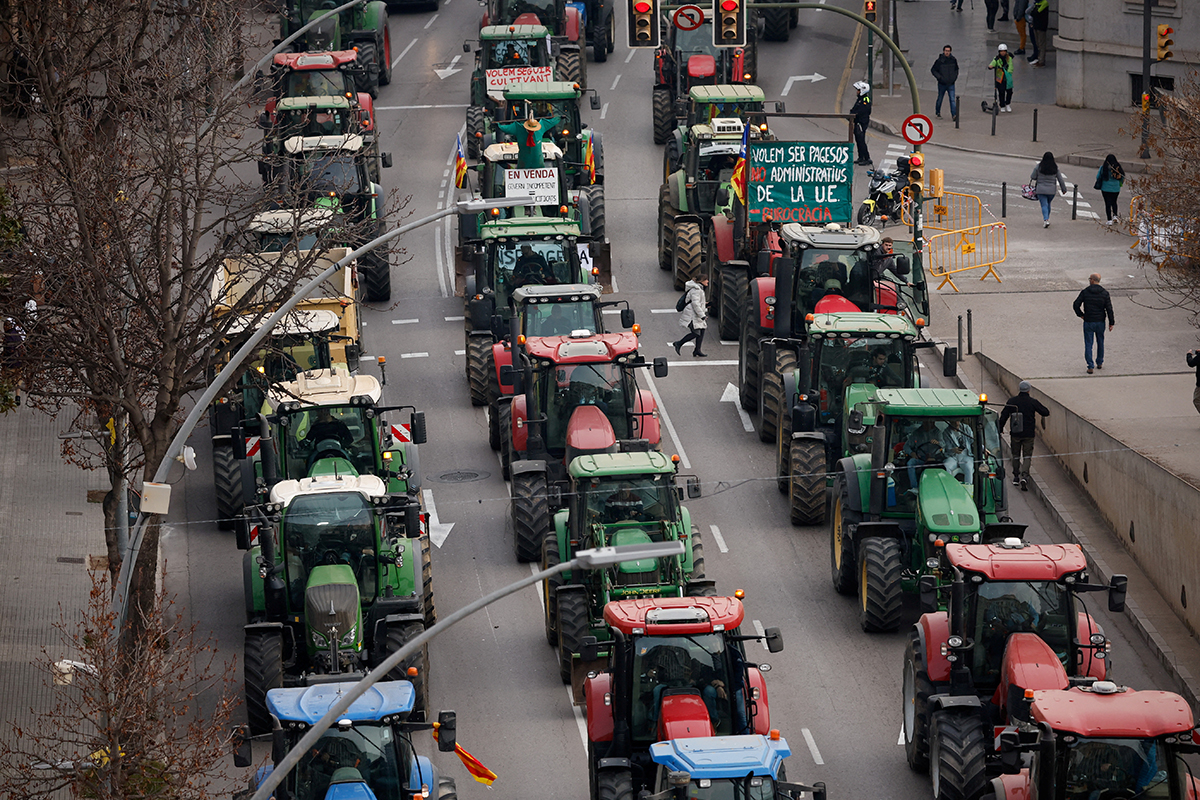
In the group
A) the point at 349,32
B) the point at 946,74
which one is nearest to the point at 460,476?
the point at 349,32

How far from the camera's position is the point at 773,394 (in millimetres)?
29703

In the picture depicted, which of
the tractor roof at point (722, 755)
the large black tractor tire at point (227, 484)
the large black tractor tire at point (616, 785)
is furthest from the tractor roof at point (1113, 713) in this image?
the large black tractor tire at point (227, 484)

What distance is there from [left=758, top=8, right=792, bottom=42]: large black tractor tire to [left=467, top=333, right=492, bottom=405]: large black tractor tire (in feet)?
82.7

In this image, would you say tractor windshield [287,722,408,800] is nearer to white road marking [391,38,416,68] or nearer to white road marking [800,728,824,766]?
white road marking [800,728,824,766]

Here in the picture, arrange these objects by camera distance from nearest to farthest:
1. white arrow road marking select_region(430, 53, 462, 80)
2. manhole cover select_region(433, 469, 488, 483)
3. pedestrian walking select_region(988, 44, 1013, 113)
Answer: manhole cover select_region(433, 469, 488, 483) < pedestrian walking select_region(988, 44, 1013, 113) < white arrow road marking select_region(430, 53, 462, 80)

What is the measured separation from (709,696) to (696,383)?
48.0 ft

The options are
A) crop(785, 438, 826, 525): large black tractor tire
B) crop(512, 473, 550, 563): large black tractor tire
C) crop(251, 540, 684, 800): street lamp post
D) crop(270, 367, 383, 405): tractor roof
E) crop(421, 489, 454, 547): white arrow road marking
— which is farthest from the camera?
crop(421, 489, 454, 547): white arrow road marking

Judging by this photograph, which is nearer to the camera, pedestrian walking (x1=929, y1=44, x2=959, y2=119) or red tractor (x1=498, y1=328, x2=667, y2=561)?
red tractor (x1=498, y1=328, x2=667, y2=561)

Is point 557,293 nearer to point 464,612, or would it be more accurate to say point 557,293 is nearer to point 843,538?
point 843,538

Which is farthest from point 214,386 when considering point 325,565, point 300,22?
point 300,22

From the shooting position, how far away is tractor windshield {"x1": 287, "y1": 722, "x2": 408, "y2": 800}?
687 inches

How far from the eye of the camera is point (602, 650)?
19.5 meters

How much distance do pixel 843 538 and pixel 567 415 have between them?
4599 millimetres

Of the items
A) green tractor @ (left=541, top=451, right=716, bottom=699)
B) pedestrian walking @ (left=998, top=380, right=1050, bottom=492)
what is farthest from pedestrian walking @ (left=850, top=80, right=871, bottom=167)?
green tractor @ (left=541, top=451, right=716, bottom=699)
